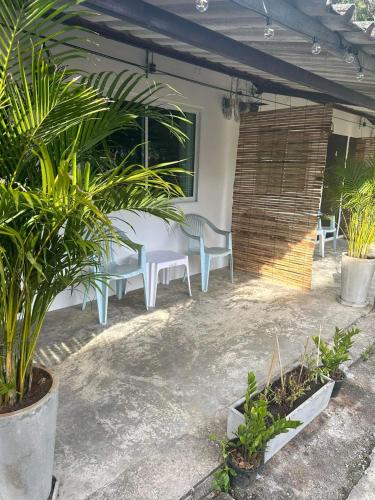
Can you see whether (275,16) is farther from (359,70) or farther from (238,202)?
(238,202)

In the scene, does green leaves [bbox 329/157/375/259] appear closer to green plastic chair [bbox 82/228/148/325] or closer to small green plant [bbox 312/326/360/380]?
small green plant [bbox 312/326/360/380]

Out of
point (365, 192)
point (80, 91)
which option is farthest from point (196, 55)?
point (80, 91)

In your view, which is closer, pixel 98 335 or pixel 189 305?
pixel 98 335

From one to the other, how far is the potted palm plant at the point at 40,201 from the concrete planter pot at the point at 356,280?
113 inches

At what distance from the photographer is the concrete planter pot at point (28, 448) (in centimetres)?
122

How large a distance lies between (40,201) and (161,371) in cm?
182

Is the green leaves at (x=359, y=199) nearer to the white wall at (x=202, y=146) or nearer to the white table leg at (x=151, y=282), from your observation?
the white wall at (x=202, y=146)

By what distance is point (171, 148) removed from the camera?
411cm

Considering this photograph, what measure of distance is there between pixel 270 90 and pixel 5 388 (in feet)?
14.9

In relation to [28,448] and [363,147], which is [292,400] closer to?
[28,448]

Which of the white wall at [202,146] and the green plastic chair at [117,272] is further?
the white wall at [202,146]

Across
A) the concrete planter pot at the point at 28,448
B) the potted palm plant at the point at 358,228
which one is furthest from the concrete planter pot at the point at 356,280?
the concrete planter pot at the point at 28,448

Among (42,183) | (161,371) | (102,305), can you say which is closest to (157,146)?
(102,305)

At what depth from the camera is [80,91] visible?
3.67 feet
